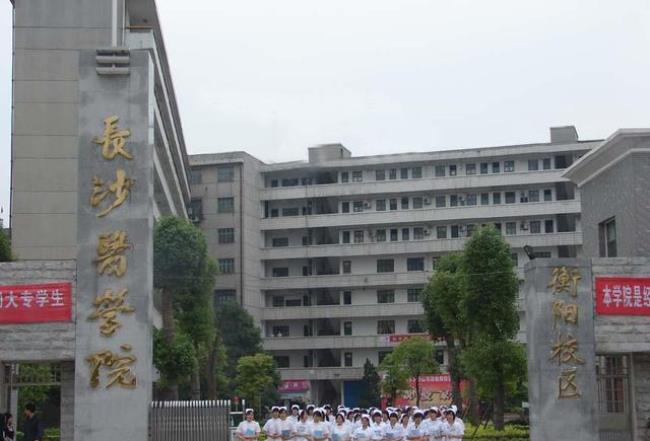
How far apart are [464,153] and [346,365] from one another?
13669 mm

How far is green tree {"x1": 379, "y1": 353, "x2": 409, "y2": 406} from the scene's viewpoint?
45844 millimetres

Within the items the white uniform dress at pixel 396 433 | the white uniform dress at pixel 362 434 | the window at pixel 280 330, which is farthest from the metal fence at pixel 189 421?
the window at pixel 280 330

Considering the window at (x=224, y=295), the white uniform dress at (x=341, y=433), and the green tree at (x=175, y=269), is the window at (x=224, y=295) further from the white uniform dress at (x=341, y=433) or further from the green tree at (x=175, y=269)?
the white uniform dress at (x=341, y=433)

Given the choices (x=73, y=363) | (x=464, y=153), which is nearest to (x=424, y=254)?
(x=464, y=153)

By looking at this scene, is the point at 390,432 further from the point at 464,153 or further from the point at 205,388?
the point at 464,153

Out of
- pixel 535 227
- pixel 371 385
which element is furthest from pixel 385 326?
pixel 535 227

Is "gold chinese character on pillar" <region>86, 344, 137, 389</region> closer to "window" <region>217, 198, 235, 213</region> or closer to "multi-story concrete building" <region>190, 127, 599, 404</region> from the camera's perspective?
"multi-story concrete building" <region>190, 127, 599, 404</region>

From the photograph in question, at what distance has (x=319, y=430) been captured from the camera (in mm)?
20031

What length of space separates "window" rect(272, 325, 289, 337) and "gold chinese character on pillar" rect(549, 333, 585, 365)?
40598 mm

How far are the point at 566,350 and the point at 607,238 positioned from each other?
615cm

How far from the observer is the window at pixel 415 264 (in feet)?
187

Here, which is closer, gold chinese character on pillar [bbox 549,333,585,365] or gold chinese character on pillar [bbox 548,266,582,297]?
gold chinese character on pillar [bbox 549,333,585,365]

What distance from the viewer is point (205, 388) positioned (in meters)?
45.7

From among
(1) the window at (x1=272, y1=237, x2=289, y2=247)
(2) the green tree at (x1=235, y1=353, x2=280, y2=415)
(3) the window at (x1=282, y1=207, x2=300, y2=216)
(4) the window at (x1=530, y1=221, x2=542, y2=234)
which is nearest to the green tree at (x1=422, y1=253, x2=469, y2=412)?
(2) the green tree at (x1=235, y1=353, x2=280, y2=415)
